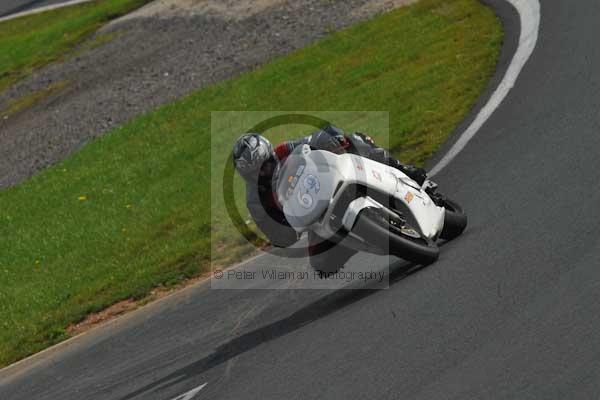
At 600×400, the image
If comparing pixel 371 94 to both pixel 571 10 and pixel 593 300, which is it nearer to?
pixel 571 10

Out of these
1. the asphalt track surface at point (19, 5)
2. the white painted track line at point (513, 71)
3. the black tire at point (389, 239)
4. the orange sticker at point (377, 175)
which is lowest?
the asphalt track surface at point (19, 5)

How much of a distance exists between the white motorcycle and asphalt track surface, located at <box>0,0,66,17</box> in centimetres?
2913

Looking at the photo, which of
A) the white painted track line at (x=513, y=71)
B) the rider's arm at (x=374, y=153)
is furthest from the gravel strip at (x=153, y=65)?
the rider's arm at (x=374, y=153)

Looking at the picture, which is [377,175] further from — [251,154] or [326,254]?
[251,154]

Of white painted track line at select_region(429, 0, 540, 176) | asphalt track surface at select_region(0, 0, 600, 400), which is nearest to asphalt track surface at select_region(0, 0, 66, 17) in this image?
white painted track line at select_region(429, 0, 540, 176)

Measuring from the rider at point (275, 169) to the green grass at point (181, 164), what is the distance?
10.4ft

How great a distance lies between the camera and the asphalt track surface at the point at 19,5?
36691 mm

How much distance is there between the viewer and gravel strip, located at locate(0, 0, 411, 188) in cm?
2223

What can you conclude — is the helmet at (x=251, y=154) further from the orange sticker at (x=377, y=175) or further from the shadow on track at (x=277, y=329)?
the shadow on track at (x=277, y=329)

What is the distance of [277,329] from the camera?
920 cm

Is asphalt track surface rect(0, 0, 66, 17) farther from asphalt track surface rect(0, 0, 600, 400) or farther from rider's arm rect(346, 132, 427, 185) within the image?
rider's arm rect(346, 132, 427, 185)

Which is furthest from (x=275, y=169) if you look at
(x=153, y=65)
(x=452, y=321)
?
(x=153, y=65)

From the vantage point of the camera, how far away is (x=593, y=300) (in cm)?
711

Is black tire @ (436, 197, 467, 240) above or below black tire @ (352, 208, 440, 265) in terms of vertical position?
below
